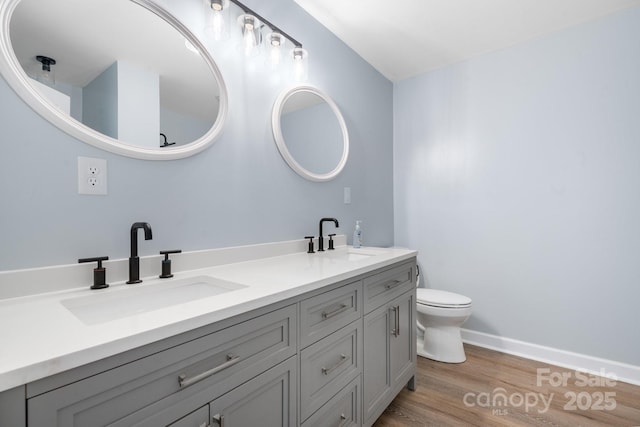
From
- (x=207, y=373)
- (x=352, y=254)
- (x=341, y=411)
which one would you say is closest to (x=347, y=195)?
(x=352, y=254)

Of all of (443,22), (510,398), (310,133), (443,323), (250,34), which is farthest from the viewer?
(443,323)

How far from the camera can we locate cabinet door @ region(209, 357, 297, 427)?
0.76m

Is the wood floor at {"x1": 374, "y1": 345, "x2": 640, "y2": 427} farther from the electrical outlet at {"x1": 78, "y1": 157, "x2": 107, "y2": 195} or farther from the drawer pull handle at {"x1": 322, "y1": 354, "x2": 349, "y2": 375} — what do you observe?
the electrical outlet at {"x1": 78, "y1": 157, "x2": 107, "y2": 195}

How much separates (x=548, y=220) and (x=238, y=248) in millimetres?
2187

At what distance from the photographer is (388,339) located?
1.51 meters

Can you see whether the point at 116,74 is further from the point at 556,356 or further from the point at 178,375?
the point at 556,356

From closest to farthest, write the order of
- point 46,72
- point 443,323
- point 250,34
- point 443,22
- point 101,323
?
1. point 101,323
2. point 46,72
3. point 250,34
4. point 443,22
5. point 443,323

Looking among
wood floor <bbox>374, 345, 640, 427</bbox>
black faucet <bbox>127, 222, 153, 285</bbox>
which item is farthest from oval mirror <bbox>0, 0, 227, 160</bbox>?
wood floor <bbox>374, 345, 640, 427</bbox>

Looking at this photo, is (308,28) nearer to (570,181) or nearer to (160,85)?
(160,85)

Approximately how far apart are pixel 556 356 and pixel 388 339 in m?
1.53

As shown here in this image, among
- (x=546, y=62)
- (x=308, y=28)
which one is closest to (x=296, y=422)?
(x=308, y=28)

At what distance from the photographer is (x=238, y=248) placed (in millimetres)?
1430

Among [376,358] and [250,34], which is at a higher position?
[250,34]

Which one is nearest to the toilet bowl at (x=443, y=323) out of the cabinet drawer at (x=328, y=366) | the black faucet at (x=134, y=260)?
the cabinet drawer at (x=328, y=366)
